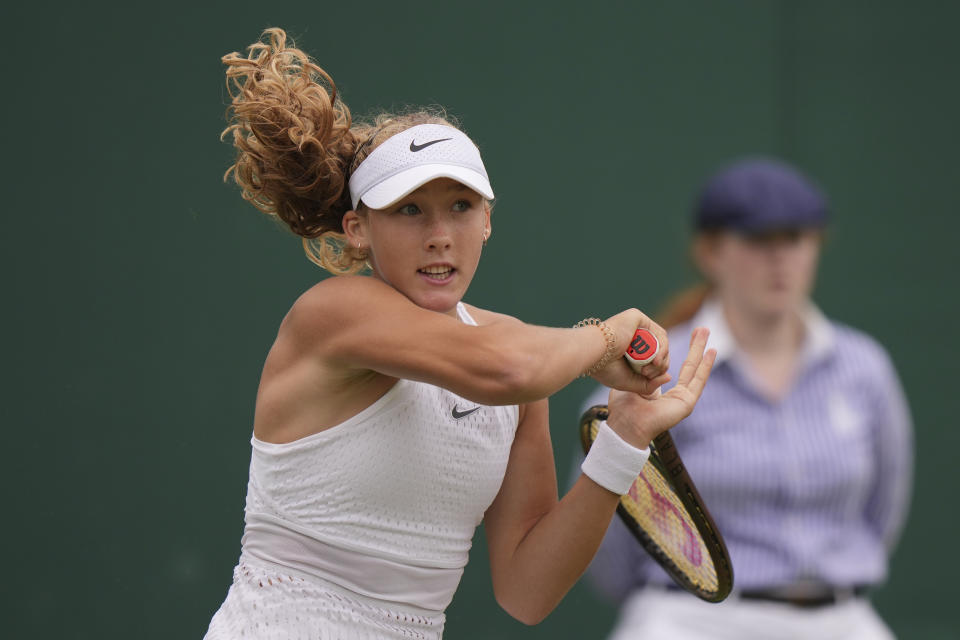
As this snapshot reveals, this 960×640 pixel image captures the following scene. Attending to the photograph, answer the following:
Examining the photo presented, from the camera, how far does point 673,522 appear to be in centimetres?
248

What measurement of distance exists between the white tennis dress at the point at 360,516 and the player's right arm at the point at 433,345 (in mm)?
124

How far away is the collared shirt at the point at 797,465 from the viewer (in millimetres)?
3051

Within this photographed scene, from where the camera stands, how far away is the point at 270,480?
205 cm

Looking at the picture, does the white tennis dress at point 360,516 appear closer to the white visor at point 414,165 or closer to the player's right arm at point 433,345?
the player's right arm at point 433,345

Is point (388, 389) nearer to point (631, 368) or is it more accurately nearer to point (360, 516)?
point (360, 516)

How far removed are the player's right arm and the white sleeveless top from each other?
0.36 ft

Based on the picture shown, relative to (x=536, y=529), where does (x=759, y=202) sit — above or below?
above

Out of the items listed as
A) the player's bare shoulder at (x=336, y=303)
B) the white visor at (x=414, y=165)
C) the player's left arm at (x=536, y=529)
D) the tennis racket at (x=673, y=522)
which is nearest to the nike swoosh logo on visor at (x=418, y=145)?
the white visor at (x=414, y=165)

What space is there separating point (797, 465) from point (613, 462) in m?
1.13

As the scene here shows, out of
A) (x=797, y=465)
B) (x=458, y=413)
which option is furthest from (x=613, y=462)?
(x=797, y=465)

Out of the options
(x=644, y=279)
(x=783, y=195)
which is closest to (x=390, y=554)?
(x=783, y=195)

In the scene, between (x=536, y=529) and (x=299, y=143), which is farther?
(x=536, y=529)

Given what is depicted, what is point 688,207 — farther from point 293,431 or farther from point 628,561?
point 293,431

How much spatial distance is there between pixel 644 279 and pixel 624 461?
2.27m
